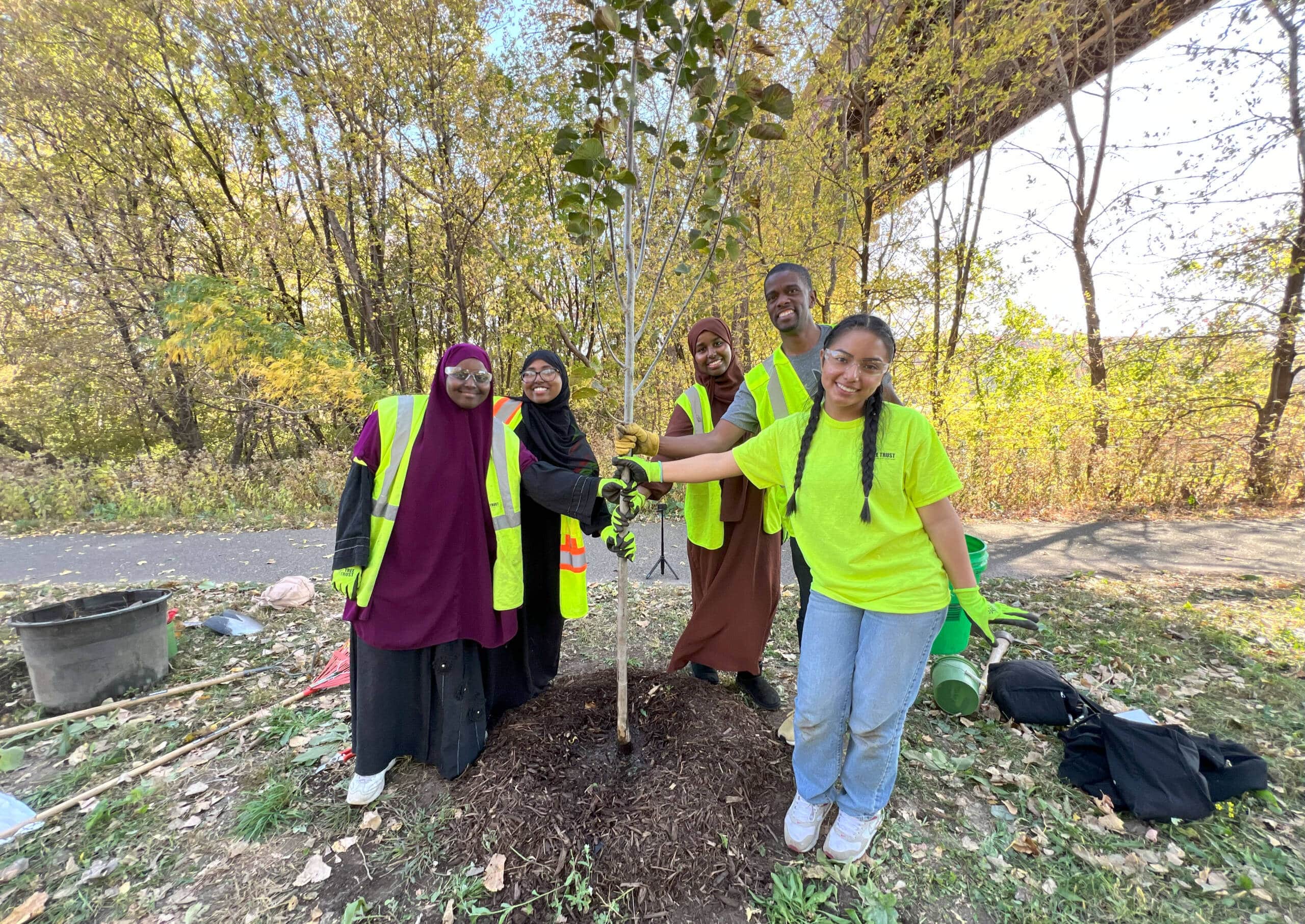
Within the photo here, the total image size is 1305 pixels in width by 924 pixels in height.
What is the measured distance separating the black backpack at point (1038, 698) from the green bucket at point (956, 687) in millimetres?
153

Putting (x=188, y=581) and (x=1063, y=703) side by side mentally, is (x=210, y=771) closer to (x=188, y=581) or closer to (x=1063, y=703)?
(x=188, y=581)

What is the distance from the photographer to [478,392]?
216 centimetres

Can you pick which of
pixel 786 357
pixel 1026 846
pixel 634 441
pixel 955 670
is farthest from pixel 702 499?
pixel 1026 846

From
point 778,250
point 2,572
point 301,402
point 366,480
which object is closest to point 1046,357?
point 778,250

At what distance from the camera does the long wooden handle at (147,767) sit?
2.15 meters

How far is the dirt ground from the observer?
182 centimetres

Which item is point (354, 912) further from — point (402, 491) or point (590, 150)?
point (590, 150)

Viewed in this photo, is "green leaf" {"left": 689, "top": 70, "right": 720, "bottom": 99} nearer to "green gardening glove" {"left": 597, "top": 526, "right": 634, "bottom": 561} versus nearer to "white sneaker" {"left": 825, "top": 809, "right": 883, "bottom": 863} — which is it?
"green gardening glove" {"left": 597, "top": 526, "right": 634, "bottom": 561}

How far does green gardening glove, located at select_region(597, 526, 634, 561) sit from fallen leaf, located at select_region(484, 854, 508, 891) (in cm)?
119

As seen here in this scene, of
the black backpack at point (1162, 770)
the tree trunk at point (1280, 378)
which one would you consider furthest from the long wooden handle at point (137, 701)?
the tree trunk at point (1280, 378)

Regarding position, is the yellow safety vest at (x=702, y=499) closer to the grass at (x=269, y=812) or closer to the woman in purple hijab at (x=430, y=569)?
the woman in purple hijab at (x=430, y=569)

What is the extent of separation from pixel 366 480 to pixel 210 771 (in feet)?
5.90

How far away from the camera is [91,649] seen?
293cm

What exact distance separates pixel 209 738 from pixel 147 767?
28cm
